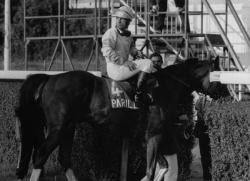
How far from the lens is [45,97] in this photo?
9.46 meters

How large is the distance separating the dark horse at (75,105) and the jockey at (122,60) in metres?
0.21

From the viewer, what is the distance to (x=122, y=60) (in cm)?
945

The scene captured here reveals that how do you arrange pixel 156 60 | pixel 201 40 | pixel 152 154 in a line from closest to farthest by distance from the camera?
1. pixel 152 154
2. pixel 156 60
3. pixel 201 40

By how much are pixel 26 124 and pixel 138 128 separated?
1546 mm

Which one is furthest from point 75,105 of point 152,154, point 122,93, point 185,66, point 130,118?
point 185,66

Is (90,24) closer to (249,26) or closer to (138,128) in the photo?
(249,26)

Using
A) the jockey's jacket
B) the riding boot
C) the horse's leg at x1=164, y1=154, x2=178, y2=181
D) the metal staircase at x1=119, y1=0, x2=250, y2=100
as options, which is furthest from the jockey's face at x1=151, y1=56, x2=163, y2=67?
the metal staircase at x1=119, y1=0, x2=250, y2=100

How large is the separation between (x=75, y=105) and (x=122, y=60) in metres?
0.87

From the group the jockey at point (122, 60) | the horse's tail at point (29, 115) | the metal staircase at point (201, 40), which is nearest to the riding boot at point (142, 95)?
the jockey at point (122, 60)

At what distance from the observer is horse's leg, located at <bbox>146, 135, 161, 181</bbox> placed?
8.97m

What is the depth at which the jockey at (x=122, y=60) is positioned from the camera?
30.4ft

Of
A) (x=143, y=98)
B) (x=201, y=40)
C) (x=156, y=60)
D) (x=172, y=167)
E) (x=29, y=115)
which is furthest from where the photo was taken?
(x=201, y=40)

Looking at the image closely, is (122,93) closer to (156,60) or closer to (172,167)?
(156,60)

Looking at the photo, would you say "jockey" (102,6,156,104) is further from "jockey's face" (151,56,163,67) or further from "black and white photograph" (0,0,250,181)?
"jockey's face" (151,56,163,67)
